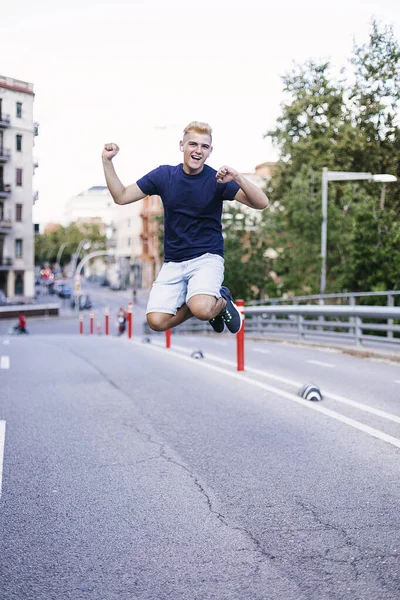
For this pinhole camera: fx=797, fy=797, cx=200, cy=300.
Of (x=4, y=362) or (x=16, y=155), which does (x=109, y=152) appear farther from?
(x=4, y=362)

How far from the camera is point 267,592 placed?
312 cm

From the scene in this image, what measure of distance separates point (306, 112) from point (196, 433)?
1408 inches

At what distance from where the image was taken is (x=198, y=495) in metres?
4.48

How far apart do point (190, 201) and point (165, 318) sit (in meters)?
1.16

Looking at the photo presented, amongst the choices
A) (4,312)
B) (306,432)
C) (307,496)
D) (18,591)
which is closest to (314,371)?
(306,432)

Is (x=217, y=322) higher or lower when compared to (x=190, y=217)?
lower

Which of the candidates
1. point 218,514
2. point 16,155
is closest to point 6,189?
point 16,155

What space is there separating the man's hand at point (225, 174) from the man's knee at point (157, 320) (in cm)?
163

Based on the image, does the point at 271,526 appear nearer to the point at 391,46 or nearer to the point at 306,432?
the point at 306,432

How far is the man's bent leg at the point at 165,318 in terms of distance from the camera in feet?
21.7

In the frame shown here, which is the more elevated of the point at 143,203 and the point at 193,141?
the point at 143,203

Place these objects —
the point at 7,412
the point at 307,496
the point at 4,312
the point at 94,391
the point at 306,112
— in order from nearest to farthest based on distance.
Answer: the point at 307,496 < the point at 7,412 < the point at 94,391 < the point at 306,112 < the point at 4,312

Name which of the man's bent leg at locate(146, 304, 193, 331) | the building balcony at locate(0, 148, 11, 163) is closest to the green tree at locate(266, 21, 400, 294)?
the building balcony at locate(0, 148, 11, 163)

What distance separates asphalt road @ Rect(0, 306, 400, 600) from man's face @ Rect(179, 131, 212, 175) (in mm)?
2079
